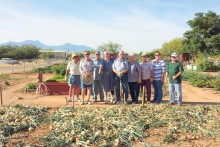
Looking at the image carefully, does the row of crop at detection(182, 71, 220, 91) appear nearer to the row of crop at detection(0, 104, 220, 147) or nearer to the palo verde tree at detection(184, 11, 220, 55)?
the row of crop at detection(0, 104, 220, 147)

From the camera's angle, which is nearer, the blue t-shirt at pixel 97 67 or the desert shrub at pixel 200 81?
the blue t-shirt at pixel 97 67

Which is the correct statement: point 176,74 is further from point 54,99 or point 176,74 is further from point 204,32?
point 204,32

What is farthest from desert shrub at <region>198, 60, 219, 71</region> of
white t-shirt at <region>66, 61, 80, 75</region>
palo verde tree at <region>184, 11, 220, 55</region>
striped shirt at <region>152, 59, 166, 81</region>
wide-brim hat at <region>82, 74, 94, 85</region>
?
white t-shirt at <region>66, 61, 80, 75</region>

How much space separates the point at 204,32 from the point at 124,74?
31.4 metres

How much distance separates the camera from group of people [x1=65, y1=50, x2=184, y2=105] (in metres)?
8.38

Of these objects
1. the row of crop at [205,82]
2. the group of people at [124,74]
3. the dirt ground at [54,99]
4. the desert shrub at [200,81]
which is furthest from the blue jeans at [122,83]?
the desert shrub at [200,81]

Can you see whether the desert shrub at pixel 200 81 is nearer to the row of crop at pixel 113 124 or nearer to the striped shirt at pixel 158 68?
the striped shirt at pixel 158 68

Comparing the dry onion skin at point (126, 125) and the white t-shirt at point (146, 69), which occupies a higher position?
the white t-shirt at point (146, 69)

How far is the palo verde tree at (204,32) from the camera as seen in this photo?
121 ft

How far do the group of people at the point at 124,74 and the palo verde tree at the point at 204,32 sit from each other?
97.2ft

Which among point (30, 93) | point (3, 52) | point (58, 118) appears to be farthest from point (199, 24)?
point (3, 52)

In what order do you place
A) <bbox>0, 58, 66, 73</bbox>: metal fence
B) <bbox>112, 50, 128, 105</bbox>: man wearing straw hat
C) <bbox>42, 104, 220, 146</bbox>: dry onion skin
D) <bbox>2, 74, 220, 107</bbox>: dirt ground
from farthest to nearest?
<bbox>0, 58, 66, 73</bbox>: metal fence
<bbox>2, 74, 220, 107</bbox>: dirt ground
<bbox>112, 50, 128, 105</bbox>: man wearing straw hat
<bbox>42, 104, 220, 146</bbox>: dry onion skin

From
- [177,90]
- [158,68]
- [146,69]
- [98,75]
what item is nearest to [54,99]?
[98,75]

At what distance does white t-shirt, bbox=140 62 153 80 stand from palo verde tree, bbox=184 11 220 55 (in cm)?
2970
